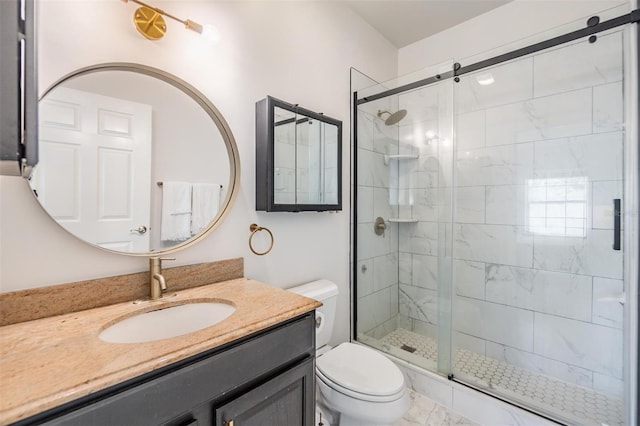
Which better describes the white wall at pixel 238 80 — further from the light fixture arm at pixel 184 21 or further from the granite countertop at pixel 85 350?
the granite countertop at pixel 85 350

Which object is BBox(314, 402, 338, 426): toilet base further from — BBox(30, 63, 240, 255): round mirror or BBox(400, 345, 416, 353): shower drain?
BBox(30, 63, 240, 255): round mirror

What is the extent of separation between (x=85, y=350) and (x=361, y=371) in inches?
43.6

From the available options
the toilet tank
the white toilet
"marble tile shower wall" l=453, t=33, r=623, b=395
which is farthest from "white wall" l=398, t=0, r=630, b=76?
the white toilet

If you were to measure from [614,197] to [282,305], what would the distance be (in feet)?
6.10

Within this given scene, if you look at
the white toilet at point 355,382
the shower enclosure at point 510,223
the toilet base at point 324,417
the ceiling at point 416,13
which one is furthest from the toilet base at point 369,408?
the ceiling at point 416,13

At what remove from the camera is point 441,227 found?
6.51 ft

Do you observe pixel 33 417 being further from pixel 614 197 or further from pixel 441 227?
pixel 614 197

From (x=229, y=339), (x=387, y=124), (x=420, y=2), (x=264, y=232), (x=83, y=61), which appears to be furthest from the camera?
(x=387, y=124)

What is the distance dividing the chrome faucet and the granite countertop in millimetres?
33

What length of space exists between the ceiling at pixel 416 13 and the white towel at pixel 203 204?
1.66 m

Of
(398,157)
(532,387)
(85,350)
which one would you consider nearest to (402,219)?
(398,157)

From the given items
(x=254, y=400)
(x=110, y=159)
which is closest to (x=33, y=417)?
(x=254, y=400)

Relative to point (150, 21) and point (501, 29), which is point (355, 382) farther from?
point (501, 29)

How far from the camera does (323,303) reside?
1.60 m
